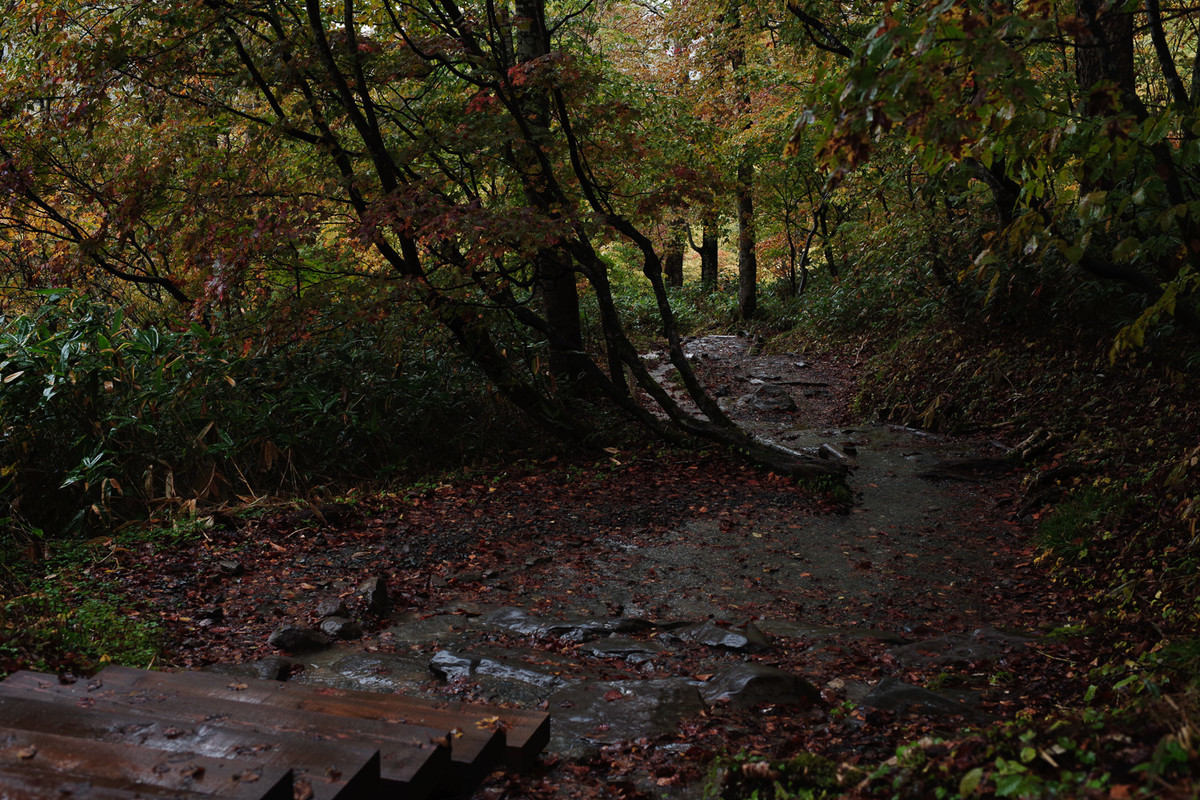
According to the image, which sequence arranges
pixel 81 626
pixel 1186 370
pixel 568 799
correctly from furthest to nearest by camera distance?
pixel 1186 370
pixel 81 626
pixel 568 799

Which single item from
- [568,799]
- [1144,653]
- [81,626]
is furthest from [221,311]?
[1144,653]

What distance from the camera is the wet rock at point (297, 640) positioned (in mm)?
3883

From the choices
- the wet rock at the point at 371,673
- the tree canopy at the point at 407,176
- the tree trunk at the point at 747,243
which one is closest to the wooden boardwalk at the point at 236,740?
the wet rock at the point at 371,673

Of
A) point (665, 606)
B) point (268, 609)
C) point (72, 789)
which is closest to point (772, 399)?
point (665, 606)

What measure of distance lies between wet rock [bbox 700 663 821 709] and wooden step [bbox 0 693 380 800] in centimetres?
162

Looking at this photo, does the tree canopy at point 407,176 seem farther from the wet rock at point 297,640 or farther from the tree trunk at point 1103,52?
the wet rock at point 297,640

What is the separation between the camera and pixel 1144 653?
3.22 m

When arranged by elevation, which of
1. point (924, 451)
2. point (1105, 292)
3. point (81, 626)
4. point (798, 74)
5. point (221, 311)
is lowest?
point (924, 451)

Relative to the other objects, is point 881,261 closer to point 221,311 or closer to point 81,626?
point 221,311

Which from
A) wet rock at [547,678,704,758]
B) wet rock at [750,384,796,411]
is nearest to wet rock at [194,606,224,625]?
wet rock at [547,678,704,758]

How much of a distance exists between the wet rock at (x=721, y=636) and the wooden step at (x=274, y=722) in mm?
1791

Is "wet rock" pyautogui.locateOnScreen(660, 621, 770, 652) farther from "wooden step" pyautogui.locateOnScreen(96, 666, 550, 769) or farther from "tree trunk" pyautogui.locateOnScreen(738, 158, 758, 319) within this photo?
"tree trunk" pyautogui.locateOnScreen(738, 158, 758, 319)

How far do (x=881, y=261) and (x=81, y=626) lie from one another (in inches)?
493

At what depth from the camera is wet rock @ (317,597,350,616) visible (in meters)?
4.32
